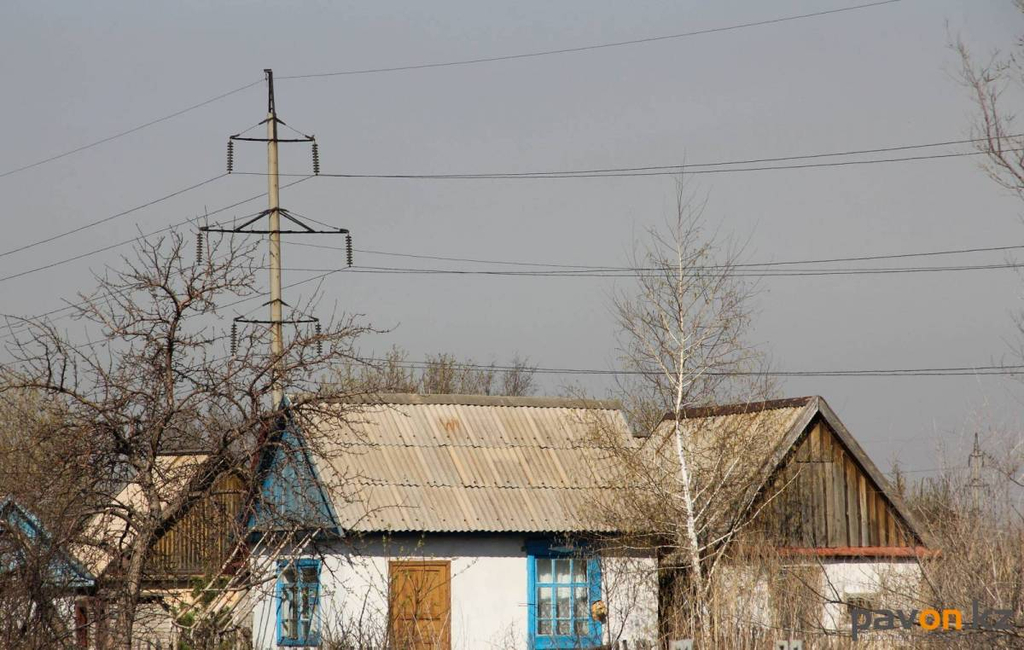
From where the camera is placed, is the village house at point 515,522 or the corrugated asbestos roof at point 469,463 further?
the corrugated asbestos roof at point 469,463

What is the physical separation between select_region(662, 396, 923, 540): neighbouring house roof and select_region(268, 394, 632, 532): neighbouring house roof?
1767 mm

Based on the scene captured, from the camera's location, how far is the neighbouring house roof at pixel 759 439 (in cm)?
1772

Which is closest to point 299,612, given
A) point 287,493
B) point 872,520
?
point 287,493

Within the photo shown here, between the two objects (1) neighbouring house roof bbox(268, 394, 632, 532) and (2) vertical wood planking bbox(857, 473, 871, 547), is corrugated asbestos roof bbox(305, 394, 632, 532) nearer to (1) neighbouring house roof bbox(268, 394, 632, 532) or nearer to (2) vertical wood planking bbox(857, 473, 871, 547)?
(1) neighbouring house roof bbox(268, 394, 632, 532)

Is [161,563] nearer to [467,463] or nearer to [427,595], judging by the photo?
[427,595]

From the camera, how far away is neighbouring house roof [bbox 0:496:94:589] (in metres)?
9.81

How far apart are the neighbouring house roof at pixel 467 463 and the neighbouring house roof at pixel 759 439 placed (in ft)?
5.80

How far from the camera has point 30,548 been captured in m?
9.79

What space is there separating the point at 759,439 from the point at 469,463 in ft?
15.0

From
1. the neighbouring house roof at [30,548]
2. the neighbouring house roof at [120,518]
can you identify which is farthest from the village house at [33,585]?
the neighbouring house roof at [120,518]

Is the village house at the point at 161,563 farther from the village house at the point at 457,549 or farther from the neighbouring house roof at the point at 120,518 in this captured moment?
the village house at the point at 457,549

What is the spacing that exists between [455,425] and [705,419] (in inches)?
176

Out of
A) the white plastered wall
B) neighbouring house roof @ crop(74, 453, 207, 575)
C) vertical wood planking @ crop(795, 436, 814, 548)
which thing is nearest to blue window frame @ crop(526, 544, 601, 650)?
the white plastered wall

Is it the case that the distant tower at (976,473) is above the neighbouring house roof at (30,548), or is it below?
above
